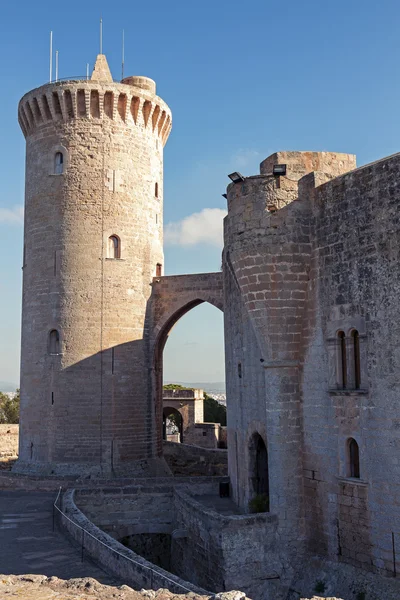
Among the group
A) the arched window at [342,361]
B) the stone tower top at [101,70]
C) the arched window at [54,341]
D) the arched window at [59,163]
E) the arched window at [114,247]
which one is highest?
the stone tower top at [101,70]

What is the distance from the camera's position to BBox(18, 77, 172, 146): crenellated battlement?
21516mm

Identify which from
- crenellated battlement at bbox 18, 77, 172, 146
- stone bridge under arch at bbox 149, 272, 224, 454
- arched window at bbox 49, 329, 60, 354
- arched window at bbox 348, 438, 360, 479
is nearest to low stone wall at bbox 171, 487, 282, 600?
arched window at bbox 348, 438, 360, 479

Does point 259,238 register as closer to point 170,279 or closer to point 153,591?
point 153,591

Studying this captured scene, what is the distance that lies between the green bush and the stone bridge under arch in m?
8.69

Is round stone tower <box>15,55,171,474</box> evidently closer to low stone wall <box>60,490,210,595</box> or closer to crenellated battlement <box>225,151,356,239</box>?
low stone wall <box>60,490,210,595</box>

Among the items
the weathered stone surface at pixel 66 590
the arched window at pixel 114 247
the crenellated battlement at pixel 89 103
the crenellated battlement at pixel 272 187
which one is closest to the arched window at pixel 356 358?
the crenellated battlement at pixel 272 187

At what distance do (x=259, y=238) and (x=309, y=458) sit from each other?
4.47m

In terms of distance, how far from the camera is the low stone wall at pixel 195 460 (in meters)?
23.5

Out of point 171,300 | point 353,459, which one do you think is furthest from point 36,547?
point 171,300

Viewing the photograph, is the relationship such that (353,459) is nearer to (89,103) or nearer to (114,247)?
(114,247)

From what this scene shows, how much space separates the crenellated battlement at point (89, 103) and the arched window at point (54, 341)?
24.0 feet

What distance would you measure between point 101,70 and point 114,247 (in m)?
6.56

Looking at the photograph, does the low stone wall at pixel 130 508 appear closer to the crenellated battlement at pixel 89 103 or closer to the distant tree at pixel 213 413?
the crenellated battlement at pixel 89 103

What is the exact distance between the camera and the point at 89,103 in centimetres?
2153
